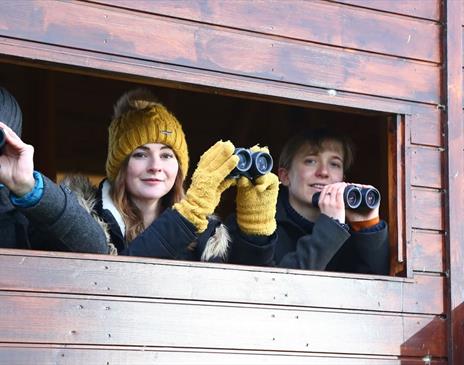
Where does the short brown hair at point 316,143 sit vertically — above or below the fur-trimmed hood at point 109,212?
above

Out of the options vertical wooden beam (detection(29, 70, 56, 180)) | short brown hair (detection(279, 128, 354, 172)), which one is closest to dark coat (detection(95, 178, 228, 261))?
short brown hair (detection(279, 128, 354, 172))

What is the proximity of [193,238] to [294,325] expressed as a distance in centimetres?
54

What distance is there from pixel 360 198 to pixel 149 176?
86 centimetres

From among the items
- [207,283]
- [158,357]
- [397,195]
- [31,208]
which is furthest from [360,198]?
[31,208]

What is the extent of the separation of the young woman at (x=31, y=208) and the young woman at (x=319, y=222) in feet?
2.52

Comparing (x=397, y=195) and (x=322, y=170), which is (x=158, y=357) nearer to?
(x=397, y=195)

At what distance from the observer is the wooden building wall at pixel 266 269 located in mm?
4664

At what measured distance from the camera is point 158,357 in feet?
15.7

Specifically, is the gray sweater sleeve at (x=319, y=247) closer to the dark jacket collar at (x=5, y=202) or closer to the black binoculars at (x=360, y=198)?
the black binoculars at (x=360, y=198)

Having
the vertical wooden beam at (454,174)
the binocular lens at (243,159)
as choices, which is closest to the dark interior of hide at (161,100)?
the vertical wooden beam at (454,174)

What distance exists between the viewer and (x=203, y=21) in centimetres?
511

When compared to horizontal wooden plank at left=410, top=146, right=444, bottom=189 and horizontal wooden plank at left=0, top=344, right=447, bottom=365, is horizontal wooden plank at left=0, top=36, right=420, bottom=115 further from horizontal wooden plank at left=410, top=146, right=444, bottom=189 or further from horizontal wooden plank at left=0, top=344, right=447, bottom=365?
horizontal wooden plank at left=0, top=344, right=447, bottom=365

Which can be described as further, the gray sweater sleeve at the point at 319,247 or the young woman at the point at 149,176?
the gray sweater sleeve at the point at 319,247

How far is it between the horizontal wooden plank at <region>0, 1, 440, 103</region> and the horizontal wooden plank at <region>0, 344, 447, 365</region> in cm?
107
